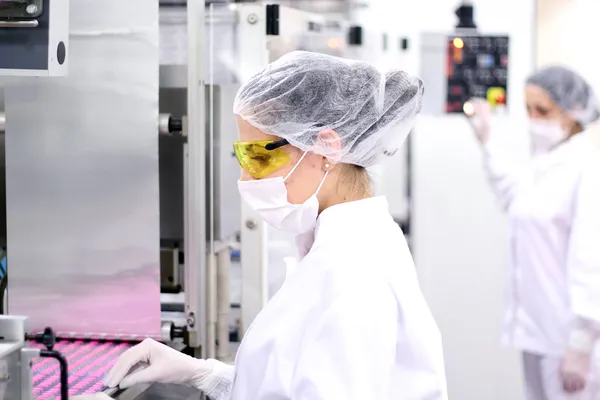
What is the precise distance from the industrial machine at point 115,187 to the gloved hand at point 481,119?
1552 millimetres

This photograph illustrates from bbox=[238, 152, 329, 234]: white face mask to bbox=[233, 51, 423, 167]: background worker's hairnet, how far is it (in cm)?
5

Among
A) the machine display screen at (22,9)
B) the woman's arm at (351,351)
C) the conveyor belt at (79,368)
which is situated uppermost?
the machine display screen at (22,9)

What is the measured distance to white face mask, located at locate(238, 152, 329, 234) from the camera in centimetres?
125

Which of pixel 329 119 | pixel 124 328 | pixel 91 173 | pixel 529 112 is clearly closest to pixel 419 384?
pixel 329 119

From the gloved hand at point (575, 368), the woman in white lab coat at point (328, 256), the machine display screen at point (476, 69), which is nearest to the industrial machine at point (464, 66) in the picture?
the machine display screen at point (476, 69)

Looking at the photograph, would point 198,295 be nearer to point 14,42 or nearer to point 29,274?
point 29,274

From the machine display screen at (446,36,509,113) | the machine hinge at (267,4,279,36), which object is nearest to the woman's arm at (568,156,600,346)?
the machine display screen at (446,36,509,113)

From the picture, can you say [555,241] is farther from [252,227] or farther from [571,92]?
[252,227]

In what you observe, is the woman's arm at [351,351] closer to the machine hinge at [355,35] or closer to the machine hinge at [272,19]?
the machine hinge at [272,19]

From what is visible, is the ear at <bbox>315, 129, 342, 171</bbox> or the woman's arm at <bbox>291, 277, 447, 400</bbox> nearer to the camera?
the woman's arm at <bbox>291, 277, 447, 400</bbox>

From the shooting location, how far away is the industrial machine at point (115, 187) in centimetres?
164

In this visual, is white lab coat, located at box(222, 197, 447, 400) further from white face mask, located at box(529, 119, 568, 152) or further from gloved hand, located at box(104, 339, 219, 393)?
white face mask, located at box(529, 119, 568, 152)

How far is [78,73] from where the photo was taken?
1.66 metres

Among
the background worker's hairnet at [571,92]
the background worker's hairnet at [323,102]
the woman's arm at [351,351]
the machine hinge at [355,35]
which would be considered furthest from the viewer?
the background worker's hairnet at [571,92]
